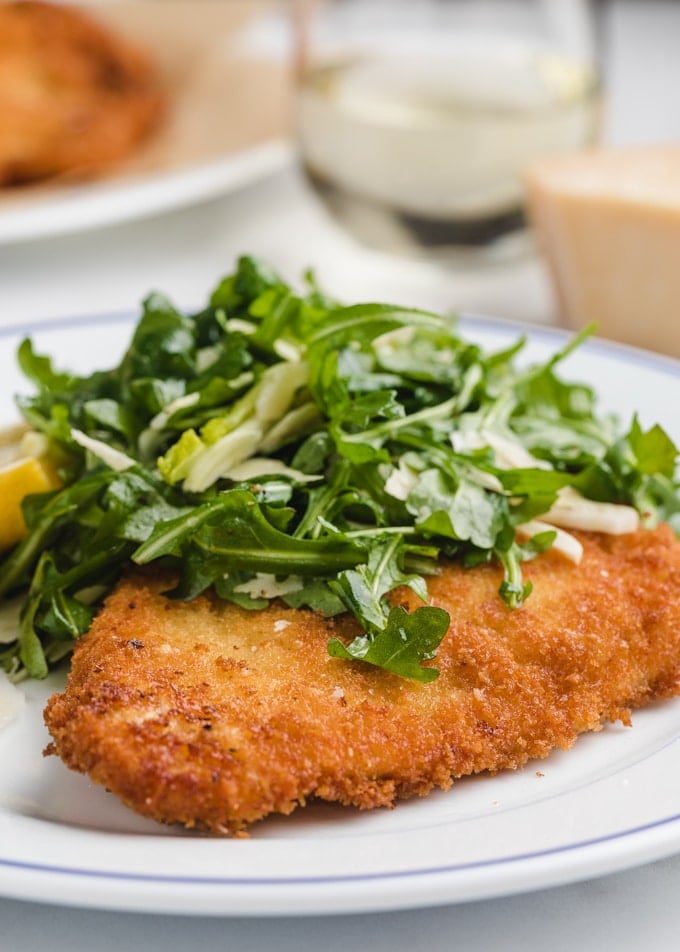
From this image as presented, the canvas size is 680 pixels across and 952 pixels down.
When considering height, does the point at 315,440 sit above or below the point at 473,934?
above

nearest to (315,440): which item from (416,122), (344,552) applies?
(344,552)

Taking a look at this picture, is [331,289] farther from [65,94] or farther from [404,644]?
[404,644]

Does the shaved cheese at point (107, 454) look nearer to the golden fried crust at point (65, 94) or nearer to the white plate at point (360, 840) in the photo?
the white plate at point (360, 840)

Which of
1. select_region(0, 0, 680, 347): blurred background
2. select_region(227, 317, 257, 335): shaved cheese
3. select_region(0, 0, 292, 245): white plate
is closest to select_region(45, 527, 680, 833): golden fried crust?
select_region(227, 317, 257, 335): shaved cheese

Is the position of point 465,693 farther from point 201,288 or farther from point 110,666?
point 201,288

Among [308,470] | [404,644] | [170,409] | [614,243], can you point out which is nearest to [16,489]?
[170,409]

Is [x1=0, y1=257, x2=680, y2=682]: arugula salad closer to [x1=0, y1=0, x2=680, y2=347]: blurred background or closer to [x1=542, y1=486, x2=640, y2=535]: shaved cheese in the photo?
[x1=542, y1=486, x2=640, y2=535]: shaved cheese
